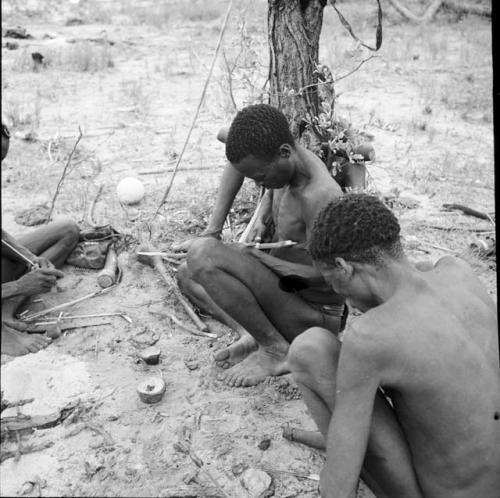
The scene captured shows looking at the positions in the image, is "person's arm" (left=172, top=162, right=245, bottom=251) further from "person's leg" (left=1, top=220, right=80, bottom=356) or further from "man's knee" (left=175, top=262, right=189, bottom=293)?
"person's leg" (left=1, top=220, right=80, bottom=356)

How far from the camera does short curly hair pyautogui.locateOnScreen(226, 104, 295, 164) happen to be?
2.63 metres

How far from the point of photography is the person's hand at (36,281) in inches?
129

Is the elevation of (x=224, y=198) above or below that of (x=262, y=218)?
above

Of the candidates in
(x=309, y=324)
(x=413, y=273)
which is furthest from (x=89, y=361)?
(x=413, y=273)

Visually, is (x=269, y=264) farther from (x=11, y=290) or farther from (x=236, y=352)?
(x=11, y=290)

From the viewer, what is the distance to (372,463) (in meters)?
2.03

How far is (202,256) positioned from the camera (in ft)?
9.39

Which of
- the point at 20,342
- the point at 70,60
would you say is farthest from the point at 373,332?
the point at 70,60

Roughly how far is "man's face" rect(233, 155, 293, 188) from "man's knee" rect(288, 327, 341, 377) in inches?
31.8

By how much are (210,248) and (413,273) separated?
3.93ft

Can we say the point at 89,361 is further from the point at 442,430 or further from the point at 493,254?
the point at 493,254

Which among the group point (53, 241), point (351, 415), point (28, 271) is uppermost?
point (351, 415)

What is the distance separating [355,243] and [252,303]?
1.10 metres

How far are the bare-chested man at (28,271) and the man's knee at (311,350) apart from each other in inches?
60.2
